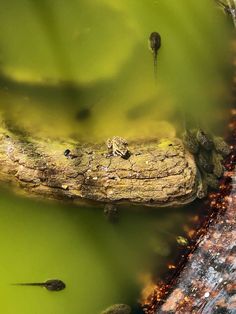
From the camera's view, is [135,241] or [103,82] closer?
[135,241]

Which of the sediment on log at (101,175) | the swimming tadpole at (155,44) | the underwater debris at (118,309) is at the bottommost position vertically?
the underwater debris at (118,309)

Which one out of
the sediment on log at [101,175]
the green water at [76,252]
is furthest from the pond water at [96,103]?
the sediment on log at [101,175]

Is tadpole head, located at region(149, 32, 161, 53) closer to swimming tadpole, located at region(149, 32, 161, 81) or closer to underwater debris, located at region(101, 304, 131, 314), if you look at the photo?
swimming tadpole, located at region(149, 32, 161, 81)

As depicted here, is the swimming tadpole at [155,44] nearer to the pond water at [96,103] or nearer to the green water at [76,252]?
the pond water at [96,103]

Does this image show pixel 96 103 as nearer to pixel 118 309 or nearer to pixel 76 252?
pixel 76 252

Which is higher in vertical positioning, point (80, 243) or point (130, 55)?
point (130, 55)

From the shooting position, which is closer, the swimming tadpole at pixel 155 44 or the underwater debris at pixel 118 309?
the underwater debris at pixel 118 309

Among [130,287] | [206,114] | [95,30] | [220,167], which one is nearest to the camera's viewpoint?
[130,287]

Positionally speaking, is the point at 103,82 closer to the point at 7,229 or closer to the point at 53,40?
the point at 53,40

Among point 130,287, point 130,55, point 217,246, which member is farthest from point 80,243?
point 130,55
